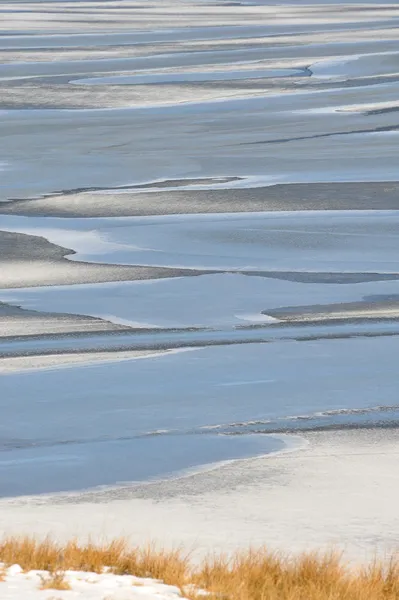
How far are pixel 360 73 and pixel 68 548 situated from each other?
22132mm

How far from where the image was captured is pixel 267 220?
1258 centimetres

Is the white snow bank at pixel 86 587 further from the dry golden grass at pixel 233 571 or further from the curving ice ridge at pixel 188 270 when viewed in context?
the curving ice ridge at pixel 188 270

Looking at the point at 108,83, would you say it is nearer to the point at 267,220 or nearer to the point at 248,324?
the point at 267,220

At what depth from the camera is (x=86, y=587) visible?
4270mm

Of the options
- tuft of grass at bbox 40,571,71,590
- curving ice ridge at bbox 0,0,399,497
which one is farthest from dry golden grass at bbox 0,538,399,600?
curving ice ridge at bbox 0,0,399,497

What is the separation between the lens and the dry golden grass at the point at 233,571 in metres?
4.31

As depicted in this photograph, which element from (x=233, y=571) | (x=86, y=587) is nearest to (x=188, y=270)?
(x=233, y=571)

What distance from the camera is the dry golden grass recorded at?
4.31 m

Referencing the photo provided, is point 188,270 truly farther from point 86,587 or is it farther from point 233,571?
point 86,587

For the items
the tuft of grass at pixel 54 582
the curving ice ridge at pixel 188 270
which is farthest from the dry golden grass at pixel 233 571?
the curving ice ridge at pixel 188 270

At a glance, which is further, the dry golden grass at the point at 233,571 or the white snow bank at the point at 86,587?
the dry golden grass at the point at 233,571

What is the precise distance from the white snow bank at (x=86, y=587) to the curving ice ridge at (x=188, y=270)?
168 cm

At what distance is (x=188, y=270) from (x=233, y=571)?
244 inches

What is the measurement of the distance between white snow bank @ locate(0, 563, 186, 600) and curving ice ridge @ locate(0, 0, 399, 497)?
168 centimetres
